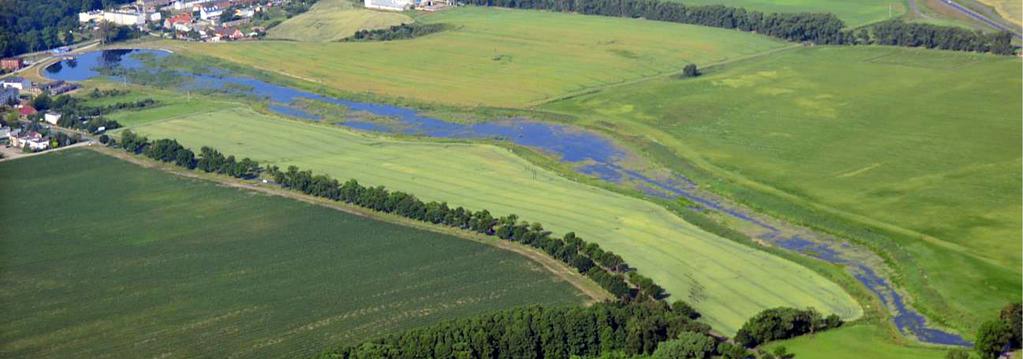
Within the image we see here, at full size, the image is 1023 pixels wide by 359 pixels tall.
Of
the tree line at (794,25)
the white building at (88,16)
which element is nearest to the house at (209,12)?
the white building at (88,16)

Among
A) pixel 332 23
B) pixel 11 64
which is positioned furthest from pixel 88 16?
pixel 332 23

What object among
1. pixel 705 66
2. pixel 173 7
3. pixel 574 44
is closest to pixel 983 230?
pixel 705 66

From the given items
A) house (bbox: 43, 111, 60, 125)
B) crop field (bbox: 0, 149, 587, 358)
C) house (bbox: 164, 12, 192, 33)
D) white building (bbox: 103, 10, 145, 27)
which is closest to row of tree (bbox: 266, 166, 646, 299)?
crop field (bbox: 0, 149, 587, 358)

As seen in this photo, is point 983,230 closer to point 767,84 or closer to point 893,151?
point 893,151

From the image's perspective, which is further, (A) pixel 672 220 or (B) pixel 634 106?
(B) pixel 634 106

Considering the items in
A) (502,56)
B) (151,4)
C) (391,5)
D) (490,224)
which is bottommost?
(490,224)

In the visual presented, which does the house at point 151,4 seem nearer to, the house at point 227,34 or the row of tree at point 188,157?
the house at point 227,34

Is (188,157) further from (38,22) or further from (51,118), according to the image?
(38,22)

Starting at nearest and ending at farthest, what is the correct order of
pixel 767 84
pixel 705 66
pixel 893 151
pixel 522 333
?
pixel 522 333 < pixel 893 151 < pixel 767 84 < pixel 705 66
